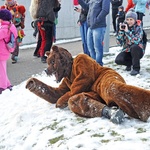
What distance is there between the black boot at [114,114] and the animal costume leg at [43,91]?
45.4 inches

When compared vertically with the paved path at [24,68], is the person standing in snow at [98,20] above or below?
above

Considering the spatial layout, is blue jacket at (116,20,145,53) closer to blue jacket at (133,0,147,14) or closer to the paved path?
the paved path

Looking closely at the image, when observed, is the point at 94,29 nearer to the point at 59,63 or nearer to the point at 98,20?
the point at 98,20

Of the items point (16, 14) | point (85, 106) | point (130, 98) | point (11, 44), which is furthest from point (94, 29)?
point (130, 98)

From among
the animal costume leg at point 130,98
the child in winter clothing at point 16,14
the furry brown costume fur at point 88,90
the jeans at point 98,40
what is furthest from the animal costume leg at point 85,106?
the child in winter clothing at point 16,14

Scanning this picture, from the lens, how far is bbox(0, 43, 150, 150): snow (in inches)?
137

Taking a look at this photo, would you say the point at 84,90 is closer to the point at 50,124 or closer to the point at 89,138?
the point at 50,124

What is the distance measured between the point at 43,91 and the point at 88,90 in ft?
2.37

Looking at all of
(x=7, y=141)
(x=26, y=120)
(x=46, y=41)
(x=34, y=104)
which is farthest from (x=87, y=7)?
(x=7, y=141)

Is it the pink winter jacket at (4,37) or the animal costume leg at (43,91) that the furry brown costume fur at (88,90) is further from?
the pink winter jacket at (4,37)

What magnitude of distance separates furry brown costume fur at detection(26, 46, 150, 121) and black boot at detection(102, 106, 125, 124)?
71 mm

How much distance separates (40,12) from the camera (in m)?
8.60

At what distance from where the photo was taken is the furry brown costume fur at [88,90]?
4.01m

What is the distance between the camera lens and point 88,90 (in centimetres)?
468
